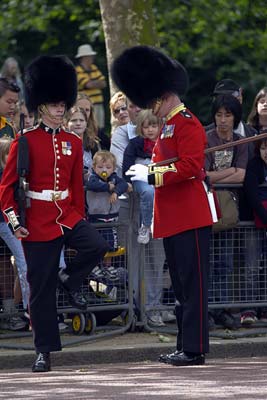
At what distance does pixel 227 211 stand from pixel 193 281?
170 cm

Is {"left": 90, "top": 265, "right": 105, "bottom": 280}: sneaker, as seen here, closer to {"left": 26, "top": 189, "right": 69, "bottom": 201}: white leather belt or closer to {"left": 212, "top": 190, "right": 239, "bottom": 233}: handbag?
{"left": 212, "top": 190, "right": 239, "bottom": 233}: handbag

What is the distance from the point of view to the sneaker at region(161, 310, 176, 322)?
12695 mm

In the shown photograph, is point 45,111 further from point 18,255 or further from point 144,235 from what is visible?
point 144,235

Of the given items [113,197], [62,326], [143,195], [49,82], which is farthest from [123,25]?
[49,82]

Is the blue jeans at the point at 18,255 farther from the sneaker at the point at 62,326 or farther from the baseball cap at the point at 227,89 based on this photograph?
the baseball cap at the point at 227,89

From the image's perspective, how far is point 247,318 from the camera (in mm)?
12672

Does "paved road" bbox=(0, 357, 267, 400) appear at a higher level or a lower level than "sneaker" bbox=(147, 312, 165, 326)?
lower

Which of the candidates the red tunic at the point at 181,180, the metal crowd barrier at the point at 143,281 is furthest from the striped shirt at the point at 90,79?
the red tunic at the point at 181,180

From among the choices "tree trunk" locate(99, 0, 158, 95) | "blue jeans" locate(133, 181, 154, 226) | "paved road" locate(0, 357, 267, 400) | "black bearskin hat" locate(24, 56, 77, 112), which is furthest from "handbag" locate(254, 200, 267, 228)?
"tree trunk" locate(99, 0, 158, 95)

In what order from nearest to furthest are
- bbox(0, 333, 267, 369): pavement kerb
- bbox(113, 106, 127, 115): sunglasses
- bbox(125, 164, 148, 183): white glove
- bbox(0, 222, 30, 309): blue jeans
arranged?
1. bbox(125, 164, 148, 183): white glove
2. bbox(0, 333, 267, 369): pavement kerb
3. bbox(0, 222, 30, 309): blue jeans
4. bbox(113, 106, 127, 115): sunglasses

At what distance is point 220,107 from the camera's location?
12891 millimetres

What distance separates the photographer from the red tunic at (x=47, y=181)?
10844mm

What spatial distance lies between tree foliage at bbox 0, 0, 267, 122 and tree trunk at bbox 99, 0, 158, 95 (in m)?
10.8

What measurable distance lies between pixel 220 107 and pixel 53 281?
2707 mm
